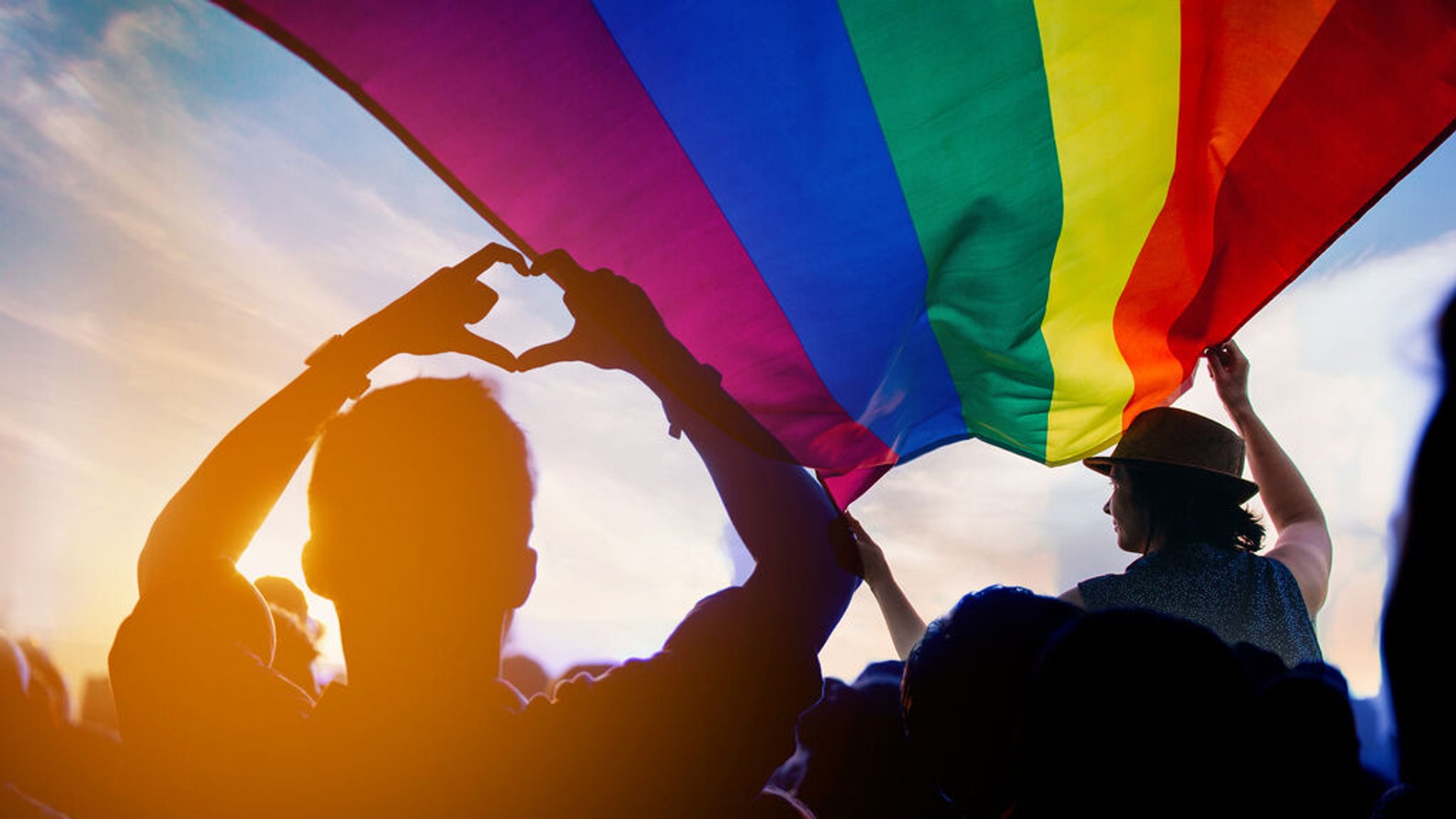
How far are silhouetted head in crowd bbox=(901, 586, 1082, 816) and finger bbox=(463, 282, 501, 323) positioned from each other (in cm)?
77

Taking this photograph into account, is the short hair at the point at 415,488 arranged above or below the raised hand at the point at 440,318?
below

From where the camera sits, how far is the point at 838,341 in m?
2.29

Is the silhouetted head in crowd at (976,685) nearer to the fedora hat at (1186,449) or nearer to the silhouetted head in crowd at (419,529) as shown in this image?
the silhouetted head in crowd at (419,529)

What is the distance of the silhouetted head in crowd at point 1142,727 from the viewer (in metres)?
0.79

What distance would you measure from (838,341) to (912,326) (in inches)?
10.5

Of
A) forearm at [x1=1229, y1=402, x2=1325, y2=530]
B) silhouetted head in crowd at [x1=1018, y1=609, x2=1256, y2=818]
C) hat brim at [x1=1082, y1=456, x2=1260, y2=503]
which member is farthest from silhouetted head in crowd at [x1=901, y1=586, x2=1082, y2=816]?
forearm at [x1=1229, y1=402, x2=1325, y2=530]

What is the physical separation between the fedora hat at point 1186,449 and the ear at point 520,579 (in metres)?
2.12

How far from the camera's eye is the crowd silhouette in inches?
31.8

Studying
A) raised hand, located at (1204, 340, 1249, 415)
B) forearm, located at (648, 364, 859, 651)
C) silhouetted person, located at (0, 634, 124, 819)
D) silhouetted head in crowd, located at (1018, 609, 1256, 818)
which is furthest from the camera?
raised hand, located at (1204, 340, 1249, 415)

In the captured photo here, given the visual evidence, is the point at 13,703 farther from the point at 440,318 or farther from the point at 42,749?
the point at 440,318

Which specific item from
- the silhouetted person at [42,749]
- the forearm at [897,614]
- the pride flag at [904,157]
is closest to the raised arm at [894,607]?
the forearm at [897,614]

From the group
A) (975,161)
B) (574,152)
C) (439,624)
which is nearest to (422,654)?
(439,624)

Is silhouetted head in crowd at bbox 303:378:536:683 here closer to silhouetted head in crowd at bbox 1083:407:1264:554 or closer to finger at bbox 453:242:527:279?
finger at bbox 453:242:527:279

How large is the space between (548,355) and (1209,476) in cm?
215
